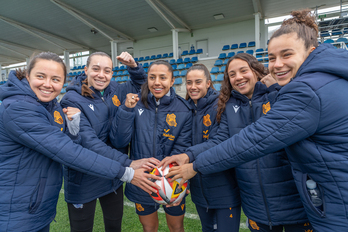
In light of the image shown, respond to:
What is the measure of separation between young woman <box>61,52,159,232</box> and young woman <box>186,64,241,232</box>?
1.62ft

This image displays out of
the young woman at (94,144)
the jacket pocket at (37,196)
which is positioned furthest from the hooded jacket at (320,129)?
the jacket pocket at (37,196)

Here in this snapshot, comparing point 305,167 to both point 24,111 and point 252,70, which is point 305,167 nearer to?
point 252,70

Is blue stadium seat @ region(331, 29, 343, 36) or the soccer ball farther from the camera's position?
blue stadium seat @ region(331, 29, 343, 36)

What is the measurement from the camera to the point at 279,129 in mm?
1106

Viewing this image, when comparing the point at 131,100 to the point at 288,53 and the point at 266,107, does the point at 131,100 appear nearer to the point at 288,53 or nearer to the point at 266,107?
the point at 266,107

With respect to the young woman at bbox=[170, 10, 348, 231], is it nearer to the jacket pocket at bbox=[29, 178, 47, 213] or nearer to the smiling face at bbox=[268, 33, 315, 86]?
the smiling face at bbox=[268, 33, 315, 86]

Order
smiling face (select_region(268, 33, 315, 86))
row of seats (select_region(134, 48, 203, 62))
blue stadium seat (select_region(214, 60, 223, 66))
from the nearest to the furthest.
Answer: smiling face (select_region(268, 33, 315, 86)), blue stadium seat (select_region(214, 60, 223, 66)), row of seats (select_region(134, 48, 203, 62))

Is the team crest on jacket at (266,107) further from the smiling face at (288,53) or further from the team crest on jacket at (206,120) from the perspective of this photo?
the team crest on jacket at (206,120)

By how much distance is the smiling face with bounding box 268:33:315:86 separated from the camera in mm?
1191

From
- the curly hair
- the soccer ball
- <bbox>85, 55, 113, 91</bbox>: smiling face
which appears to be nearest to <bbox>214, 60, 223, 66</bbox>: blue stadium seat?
<bbox>85, 55, 113, 91</bbox>: smiling face

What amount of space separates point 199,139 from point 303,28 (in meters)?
1.17

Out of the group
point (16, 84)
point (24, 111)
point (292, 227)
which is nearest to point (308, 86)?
point (292, 227)

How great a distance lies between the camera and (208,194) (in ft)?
5.76

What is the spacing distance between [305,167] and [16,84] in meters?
1.84
